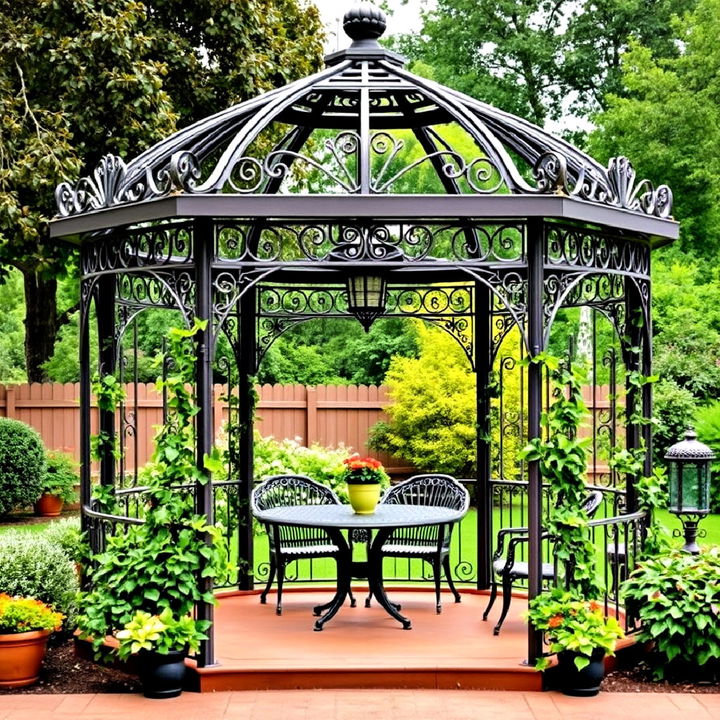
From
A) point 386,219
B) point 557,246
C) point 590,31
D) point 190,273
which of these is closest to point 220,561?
point 190,273

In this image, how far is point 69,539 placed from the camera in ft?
25.4

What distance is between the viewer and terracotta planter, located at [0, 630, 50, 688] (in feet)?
20.7

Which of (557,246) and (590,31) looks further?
(590,31)

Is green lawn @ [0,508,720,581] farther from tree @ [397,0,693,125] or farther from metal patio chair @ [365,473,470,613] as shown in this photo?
tree @ [397,0,693,125]

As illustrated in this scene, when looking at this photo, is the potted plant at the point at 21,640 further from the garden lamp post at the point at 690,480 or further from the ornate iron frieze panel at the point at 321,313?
the garden lamp post at the point at 690,480

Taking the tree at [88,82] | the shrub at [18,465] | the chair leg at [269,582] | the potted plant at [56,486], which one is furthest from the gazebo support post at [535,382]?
the potted plant at [56,486]

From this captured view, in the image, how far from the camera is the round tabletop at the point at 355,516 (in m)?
7.43

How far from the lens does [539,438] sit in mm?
6355

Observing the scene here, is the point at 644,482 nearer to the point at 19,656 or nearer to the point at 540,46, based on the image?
the point at 19,656

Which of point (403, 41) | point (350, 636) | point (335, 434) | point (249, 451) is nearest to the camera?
point (350, 636)

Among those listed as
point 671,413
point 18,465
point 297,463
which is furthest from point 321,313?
point 671,413

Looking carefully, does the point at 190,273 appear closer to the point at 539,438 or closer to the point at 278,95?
the point at 278,95

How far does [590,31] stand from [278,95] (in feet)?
66.5

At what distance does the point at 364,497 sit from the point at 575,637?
216 cm
